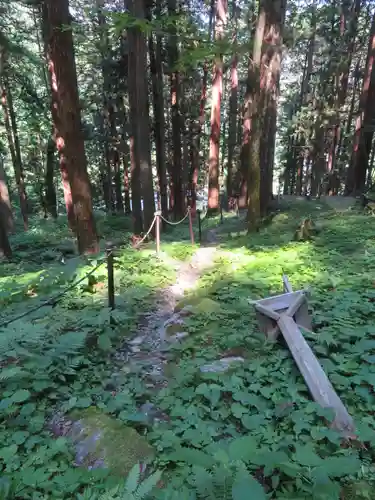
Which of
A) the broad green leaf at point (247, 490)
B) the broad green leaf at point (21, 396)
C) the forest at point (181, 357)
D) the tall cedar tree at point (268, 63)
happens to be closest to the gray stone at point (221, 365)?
the forest at point (181, 357)

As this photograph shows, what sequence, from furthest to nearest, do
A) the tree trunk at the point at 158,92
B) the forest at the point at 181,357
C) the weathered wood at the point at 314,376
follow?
the tree trunk at the point at 158,92, the weathered wood at the point at 314,376, the forest at the point at 181,357

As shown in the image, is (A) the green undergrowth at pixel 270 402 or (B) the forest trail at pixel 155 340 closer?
(A) the green undergrowth at pixel 270 402

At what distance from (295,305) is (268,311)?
1.11ft

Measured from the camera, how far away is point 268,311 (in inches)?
183

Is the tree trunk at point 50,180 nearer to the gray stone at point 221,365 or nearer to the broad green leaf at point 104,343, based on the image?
the broad green leaf at point 104,343

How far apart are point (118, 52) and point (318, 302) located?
17232 millimetres

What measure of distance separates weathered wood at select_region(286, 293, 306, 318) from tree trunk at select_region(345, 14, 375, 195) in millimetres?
10456

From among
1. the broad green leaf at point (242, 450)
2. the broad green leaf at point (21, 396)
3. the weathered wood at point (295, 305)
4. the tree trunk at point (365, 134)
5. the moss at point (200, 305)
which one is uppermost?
the tree trunk at point (365, 134)

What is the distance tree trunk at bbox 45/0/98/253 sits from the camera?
7.49 meters

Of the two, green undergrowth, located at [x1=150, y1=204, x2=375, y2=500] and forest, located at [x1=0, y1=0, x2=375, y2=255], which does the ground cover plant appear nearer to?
green undergrowth, located at [x1=150, y1=204, x2=375, y2=500]

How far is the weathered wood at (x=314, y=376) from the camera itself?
3.08m

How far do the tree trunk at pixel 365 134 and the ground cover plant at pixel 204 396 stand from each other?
9006 mm

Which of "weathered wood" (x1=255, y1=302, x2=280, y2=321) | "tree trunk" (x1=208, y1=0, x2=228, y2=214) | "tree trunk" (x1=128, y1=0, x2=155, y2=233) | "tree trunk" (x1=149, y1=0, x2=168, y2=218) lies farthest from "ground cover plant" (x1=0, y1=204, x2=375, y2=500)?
"tree trunk" (x1=208, y1=0, x2=228, y2=214)

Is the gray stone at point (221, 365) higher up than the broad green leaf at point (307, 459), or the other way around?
the broad green leaf at point (307, 459)
